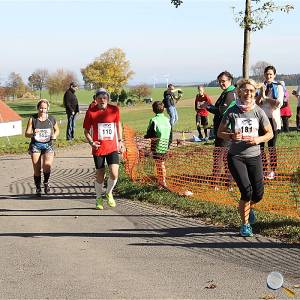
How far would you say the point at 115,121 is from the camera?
9.39 m

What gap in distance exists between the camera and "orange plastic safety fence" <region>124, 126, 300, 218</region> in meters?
8.73

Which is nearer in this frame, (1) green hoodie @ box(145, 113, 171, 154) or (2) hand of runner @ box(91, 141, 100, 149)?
(2) hand of runner @ box(91, 141, 100, 149)

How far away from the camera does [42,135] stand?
10750 mm

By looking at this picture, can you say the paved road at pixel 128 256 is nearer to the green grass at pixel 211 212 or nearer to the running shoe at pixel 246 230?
the running shoe at pixel 246 230

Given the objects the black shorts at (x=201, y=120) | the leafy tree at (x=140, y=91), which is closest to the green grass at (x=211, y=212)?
the black shorts at (x=201, y=120)

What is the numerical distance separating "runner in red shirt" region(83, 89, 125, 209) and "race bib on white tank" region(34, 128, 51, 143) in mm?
1602

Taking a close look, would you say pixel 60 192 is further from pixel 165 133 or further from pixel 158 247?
pixel 158 247

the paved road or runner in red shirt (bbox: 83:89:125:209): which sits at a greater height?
runner in red shirt (bbox: 83:89:125:209)

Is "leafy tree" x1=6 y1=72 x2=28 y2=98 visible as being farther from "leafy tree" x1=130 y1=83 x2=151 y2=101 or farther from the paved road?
the paved road

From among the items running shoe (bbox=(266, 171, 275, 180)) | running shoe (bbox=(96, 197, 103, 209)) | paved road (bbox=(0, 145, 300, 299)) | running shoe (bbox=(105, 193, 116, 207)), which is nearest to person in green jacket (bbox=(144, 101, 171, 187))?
paved road (bbox=(0, 145, 300, 299))

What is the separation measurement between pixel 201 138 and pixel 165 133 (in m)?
8.46

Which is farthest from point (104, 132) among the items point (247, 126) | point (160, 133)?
point (247, 126)

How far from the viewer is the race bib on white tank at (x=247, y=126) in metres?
6.95

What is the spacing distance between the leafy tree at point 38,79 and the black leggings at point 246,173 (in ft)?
441
